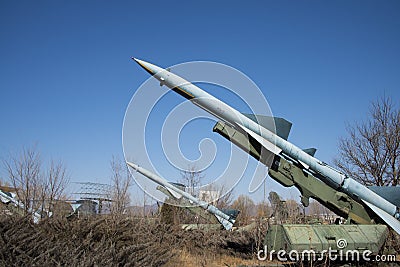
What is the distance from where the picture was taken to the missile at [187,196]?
17047mm

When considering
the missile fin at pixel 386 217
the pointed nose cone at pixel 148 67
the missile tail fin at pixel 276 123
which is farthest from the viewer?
the pointed nose cone at pixel 148 67

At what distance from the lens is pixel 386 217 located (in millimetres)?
8992

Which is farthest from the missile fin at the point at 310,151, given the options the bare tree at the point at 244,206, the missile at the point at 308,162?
the bare tree at the point at 244,206

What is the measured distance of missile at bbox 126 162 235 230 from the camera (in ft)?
55.9

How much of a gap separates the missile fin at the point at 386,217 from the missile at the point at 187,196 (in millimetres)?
8825

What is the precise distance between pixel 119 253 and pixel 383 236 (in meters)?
5.94

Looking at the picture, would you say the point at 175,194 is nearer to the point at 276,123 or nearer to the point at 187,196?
the point at 187,196

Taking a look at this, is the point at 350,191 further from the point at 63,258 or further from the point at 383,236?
the point at 63,258

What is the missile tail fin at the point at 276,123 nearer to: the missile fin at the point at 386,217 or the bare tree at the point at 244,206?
the missile fin at the point at 386,217

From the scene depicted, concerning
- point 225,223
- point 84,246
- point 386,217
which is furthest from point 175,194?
point 84,246

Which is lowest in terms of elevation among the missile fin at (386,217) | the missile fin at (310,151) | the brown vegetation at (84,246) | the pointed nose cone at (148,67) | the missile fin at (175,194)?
the brown vegetation at (84,246)

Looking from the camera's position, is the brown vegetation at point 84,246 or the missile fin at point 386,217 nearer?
the brown vegetation at point 84,246

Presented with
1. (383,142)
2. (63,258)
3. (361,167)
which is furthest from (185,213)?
(63,258)

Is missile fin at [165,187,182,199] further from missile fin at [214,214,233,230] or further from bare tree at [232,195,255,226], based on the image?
bare tree at [232,195,255,226]
